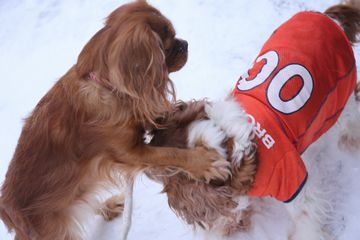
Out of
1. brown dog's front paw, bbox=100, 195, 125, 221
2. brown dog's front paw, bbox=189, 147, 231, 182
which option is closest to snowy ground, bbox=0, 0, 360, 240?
brown dog's front paw, bbox=100, 195, 125, 221

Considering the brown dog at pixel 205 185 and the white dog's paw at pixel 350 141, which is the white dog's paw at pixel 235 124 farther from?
the white dog's paw at pixel 350 141

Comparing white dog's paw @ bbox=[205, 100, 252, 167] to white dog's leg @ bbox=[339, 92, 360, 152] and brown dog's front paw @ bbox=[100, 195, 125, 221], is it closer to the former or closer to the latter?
white dog's leg @ bbox=[339, 92, 360, 152]

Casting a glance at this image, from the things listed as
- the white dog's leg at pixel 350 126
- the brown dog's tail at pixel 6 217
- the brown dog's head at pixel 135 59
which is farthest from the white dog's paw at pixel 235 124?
the brown dog's tail at pixel 6 217

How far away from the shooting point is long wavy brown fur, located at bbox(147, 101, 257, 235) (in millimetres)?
1804

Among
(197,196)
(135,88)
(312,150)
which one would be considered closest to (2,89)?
(135,88)

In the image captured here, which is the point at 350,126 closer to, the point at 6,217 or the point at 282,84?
the point at 282,84

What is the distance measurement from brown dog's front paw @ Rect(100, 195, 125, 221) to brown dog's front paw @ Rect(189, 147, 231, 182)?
1.09 metres

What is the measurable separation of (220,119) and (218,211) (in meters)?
0.47

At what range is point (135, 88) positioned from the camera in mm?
1937

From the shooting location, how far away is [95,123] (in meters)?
2.11

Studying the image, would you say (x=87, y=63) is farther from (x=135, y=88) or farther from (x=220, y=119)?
(x=220, y=119)

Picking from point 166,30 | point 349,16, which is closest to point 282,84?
point 166,30

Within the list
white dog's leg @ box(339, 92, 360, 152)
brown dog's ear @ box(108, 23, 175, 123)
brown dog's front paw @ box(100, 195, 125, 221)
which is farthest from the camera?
brown dog's front paw @ box(100, 195, 125, 221)

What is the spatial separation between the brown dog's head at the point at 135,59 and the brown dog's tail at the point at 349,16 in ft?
3.52
